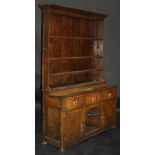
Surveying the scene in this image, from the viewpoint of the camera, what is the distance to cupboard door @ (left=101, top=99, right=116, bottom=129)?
11.6 feet

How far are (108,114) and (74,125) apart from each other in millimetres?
791

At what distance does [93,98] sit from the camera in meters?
3.29

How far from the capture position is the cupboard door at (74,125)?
2914mm

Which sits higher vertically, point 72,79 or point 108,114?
point 72,79

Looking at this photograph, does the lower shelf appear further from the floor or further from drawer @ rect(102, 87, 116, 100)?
drawer @ rect(102, 87, 116, 100)

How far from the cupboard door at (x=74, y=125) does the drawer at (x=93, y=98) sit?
179 millimetres

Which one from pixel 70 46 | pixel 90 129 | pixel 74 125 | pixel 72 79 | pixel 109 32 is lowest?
pixel 90 129
